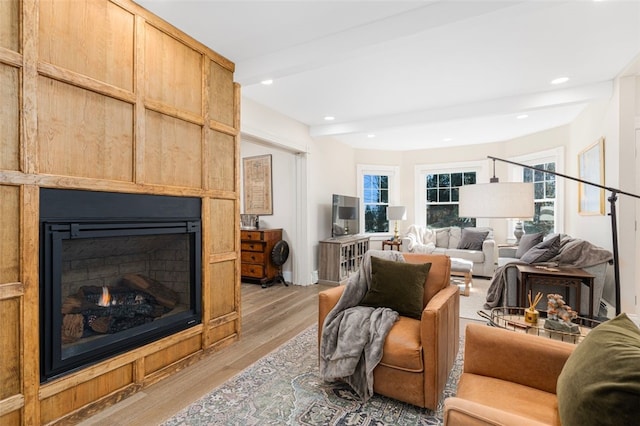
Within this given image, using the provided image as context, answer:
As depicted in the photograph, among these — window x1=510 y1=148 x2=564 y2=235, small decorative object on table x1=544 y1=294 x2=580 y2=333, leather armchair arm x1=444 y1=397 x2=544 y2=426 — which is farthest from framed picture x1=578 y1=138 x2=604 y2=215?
leather armchair arm x1=444 y1=397 x2=544 y2=426

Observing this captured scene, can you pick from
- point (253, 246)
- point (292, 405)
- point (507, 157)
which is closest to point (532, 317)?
point (292, 405)

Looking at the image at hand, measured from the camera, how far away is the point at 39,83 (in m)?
1.69

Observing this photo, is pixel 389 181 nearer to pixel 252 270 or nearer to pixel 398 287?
pixel 252 270

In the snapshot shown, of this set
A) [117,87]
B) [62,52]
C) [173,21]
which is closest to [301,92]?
[173,21]

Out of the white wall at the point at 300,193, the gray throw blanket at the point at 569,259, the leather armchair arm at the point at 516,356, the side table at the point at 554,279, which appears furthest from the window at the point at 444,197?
the leather armchair arm at the point at 516,356

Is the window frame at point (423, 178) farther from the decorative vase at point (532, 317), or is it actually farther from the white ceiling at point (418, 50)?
the decorative vase at point (532, 317)

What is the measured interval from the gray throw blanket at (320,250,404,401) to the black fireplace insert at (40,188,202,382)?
1152 millimetres

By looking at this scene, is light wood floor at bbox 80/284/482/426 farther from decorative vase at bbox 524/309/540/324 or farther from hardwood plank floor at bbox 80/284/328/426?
decorative vase at bbox 524/309/540/324

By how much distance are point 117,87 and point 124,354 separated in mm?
1718

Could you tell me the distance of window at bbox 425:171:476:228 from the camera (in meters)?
6.80

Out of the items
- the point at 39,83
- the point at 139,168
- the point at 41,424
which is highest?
the point at 39,83

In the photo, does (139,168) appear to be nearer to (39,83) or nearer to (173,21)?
(39,83)

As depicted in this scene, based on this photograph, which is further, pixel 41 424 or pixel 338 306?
pixel 338 306

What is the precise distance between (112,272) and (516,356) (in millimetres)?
2478
